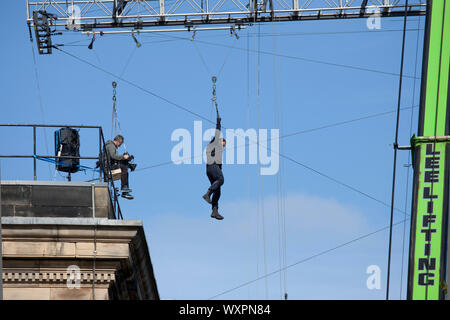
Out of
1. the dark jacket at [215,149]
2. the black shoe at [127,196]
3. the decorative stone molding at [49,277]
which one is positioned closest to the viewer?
the decorative stone molding at [49,277]

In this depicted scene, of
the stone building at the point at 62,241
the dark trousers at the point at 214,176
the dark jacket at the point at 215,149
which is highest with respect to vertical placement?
the dark jacket at the point at 215,149

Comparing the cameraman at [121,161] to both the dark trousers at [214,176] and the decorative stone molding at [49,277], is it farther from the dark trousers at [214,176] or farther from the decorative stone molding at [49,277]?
the decorative stone molding at [49,277]

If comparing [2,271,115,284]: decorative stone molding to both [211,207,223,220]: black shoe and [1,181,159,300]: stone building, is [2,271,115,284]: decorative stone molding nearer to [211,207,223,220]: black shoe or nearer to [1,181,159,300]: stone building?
[1,181,159,300]: stone building

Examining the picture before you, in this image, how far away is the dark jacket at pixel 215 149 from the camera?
2798 cm

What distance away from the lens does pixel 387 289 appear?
21.0 meters

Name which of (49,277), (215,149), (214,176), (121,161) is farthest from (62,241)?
(121,161)

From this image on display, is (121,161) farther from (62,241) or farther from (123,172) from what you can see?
(62,241)

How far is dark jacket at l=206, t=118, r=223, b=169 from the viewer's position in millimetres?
27977

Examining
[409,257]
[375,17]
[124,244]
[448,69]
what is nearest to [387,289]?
[409,257]

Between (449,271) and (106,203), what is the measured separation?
26.1ft

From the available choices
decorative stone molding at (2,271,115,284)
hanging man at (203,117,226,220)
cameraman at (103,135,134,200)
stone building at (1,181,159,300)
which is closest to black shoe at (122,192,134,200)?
cameraman at (103,135,134,200)

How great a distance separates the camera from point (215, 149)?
28469mm

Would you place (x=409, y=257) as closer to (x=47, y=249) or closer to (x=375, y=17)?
(x=47, y=249)

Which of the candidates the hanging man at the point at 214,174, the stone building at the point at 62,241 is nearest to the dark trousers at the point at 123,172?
the hanging man at the point at 214,174
